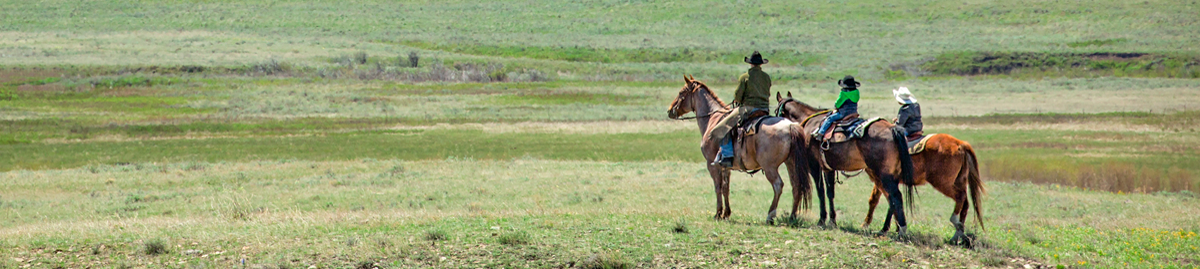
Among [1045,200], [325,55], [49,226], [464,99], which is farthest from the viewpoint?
[325,55]

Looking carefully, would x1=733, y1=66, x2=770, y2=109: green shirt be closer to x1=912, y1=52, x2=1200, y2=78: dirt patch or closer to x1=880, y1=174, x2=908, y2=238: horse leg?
x1=880, y1=174, x2=908, y2=238: horse leg

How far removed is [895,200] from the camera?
10188 mm

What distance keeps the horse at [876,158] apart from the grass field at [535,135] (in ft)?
1.98

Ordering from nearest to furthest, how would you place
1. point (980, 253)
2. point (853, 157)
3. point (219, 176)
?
point (980, 253)
point (853, 157)
point (219, 176)

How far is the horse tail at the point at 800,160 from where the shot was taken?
11070 millimetres

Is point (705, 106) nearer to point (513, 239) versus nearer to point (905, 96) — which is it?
point (905, 96)

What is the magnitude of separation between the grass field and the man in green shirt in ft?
3.24

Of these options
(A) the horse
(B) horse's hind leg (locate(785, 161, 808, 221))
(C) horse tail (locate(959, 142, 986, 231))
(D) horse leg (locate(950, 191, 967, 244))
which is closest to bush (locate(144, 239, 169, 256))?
(B) horse's hind leg (locate(785, 161, 808, 221))

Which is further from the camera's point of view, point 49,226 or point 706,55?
point 706,55

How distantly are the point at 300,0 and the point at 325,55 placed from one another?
52.5m

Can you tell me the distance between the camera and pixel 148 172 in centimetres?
2369

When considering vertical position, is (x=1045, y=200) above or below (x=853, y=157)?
below

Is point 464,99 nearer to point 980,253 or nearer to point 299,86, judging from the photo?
point 299,86

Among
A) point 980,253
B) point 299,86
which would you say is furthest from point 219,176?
point 299,86
